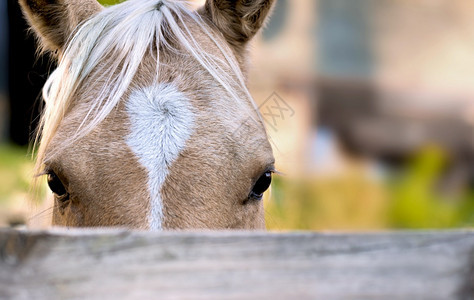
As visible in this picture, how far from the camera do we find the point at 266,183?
6.37 feet

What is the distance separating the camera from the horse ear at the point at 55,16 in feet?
7.30

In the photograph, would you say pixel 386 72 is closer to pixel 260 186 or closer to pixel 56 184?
pixel 260 186

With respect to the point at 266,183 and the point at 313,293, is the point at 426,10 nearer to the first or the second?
the point at 266,183

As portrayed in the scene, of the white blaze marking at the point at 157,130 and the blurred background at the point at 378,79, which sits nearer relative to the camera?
the white blaze marking at the point at 157,130

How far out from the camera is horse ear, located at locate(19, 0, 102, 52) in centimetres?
223

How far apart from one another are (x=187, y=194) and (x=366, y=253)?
2.48ft

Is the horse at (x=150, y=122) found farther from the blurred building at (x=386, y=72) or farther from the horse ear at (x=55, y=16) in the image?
the blurred building at (x=386, y=72)

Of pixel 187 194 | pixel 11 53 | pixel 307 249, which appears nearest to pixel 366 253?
pixel 307 249

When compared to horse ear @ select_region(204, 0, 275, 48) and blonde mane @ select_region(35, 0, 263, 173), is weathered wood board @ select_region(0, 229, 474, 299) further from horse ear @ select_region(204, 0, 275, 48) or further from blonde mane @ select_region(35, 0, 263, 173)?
horse ear @ select_region(204, 0, 275, 48)

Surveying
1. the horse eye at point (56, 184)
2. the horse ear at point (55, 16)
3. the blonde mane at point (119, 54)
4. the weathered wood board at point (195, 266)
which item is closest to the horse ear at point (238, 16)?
the blonde mane at point (119, 54)

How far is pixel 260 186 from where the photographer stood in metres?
1.93

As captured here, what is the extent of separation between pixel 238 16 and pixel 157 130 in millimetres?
858

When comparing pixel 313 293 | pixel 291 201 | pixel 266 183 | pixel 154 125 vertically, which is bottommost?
pixel 291 201

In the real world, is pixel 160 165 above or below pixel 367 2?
above
